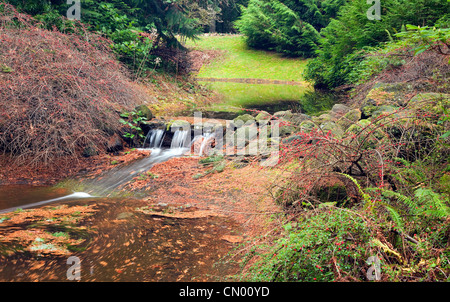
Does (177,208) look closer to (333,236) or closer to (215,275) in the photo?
(215,275)

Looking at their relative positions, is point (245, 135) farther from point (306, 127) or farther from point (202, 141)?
point (306, 127)

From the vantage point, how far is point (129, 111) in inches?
361

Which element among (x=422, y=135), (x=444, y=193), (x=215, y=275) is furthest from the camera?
(x=422, y=135)

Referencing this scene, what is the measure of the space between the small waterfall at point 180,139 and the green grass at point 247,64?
1547 centimetres

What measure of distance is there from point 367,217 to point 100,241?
10.1 feet

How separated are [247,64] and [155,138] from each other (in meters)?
19.2

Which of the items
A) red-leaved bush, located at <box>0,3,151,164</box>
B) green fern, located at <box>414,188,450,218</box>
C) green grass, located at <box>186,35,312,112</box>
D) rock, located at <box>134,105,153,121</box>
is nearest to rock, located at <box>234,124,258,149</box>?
rock, located at <box>134,105,153,121</box>

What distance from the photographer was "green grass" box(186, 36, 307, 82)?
24516mm

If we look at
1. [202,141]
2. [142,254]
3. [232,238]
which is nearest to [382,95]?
[202,141]

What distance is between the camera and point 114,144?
27.2 ft

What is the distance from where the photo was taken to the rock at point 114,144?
820 cm
